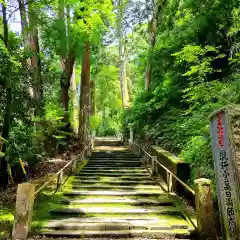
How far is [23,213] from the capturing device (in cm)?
544

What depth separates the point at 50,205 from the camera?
732cm

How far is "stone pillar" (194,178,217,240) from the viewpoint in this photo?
17.7 feet

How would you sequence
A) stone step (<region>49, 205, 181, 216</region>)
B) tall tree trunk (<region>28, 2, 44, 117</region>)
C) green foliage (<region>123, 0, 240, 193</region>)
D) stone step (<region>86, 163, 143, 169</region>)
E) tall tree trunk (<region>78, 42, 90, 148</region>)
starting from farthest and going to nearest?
1. tall tree trunk (<region>78, 42, 90, 148</region>)
2. stone step (<region>86, 163, 143, 169</region>)
3. tall tree trunk (<region>28, 2, 44, 117</region>)
4. green foliage (<region>123, 0, 240, 193</region>)
5. stone step (<region>49, 205, 181, 216</region>)

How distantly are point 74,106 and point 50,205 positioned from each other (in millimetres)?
14381

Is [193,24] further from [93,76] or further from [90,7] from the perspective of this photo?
[93,76]

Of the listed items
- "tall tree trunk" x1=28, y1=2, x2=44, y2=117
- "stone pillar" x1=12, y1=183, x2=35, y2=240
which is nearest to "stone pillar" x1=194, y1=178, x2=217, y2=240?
"stone pillar" x1=12, y1=183, x2=35, y2=240

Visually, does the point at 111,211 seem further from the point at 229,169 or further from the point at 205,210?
the point at 229,169

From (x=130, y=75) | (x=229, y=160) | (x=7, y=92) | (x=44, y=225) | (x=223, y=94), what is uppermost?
(x=130, y=75)

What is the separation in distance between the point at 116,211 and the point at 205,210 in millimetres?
2372

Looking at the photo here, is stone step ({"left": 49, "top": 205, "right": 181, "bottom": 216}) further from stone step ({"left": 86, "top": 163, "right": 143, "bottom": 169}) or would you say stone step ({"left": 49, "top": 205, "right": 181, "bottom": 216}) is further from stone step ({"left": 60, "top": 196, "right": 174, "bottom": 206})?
stone step ({"left": 86, "top": 163, "right": 143, "bottom": 169})

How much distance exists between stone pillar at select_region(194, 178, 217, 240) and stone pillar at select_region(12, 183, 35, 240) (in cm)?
329

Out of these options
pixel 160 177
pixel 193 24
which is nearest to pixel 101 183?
pixel 160 177

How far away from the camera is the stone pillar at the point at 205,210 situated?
5.39 metres

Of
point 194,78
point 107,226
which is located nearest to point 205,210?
point 107,226
